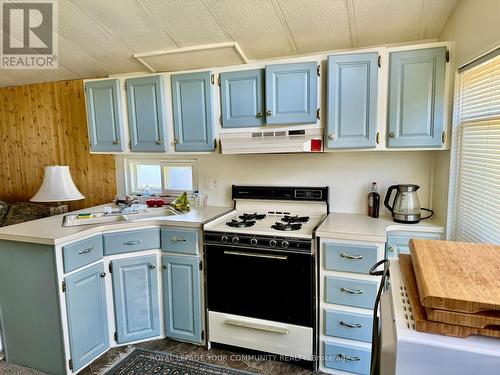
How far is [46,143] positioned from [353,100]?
322 centimetres

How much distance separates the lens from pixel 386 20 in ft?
6.70

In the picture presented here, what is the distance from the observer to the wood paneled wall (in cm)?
321

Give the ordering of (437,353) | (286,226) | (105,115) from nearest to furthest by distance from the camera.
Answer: (437,353) < (286,226) < (105,115)

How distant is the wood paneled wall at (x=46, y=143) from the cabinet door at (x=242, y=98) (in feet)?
4.84

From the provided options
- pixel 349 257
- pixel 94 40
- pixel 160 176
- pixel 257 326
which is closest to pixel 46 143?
pixel 160 176

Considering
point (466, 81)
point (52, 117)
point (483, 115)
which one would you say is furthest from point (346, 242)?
point (52, 117)

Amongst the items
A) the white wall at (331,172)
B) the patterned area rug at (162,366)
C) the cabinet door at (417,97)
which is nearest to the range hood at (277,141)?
the white wall at (331,172)

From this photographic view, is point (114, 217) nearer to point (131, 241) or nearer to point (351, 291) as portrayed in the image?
Answer: point (131, 241)

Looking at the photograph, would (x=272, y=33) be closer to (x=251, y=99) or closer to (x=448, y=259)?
(x=251, y=99)

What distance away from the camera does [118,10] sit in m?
2.13

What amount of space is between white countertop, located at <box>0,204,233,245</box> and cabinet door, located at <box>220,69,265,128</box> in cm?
75

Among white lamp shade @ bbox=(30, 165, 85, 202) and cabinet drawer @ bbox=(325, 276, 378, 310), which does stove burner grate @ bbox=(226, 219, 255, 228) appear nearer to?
cabinet drawer @ bbox=(325, 276, 378, 310)

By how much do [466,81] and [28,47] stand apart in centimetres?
333

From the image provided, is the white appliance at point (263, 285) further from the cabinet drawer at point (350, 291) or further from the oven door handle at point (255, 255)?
the cabinet drawer at point (350, 291)
